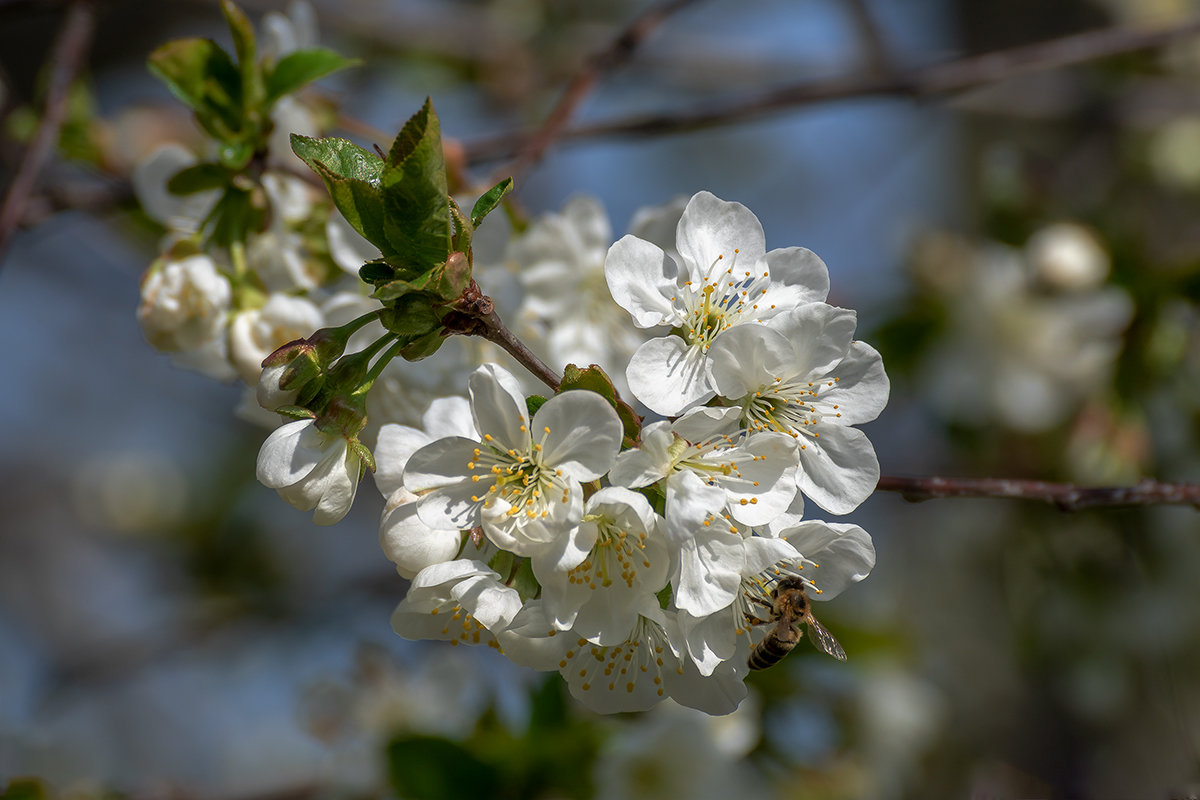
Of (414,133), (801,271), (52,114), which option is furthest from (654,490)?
(52,114)

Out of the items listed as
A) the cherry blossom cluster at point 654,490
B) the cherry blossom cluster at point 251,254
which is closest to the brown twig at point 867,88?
the cherry blossom cluster at point 251,254

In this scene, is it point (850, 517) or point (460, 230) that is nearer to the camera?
point (460, 230)

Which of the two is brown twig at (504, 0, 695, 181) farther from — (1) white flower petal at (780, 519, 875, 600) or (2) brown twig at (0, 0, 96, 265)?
(1) white flower petal at (780, 519, 875, 600)

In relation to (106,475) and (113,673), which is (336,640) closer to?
(113,673)

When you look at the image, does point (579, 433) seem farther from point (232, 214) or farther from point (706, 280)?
point (232, 214)

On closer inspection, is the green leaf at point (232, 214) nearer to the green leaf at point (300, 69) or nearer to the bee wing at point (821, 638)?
the green leaf at point (300, 69)

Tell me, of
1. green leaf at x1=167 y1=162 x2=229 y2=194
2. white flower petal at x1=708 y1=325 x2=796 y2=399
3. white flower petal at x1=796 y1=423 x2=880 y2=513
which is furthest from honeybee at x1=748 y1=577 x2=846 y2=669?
green leaf at x1=167 y1=162 x2=229 y2=194

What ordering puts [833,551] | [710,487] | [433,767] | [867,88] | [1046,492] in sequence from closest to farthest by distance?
1. [710,487]
2. [833,551]
3. [1046,492]
4. [433,767]
5. [867,88]

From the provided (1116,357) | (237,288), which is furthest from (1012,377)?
(237,288)
